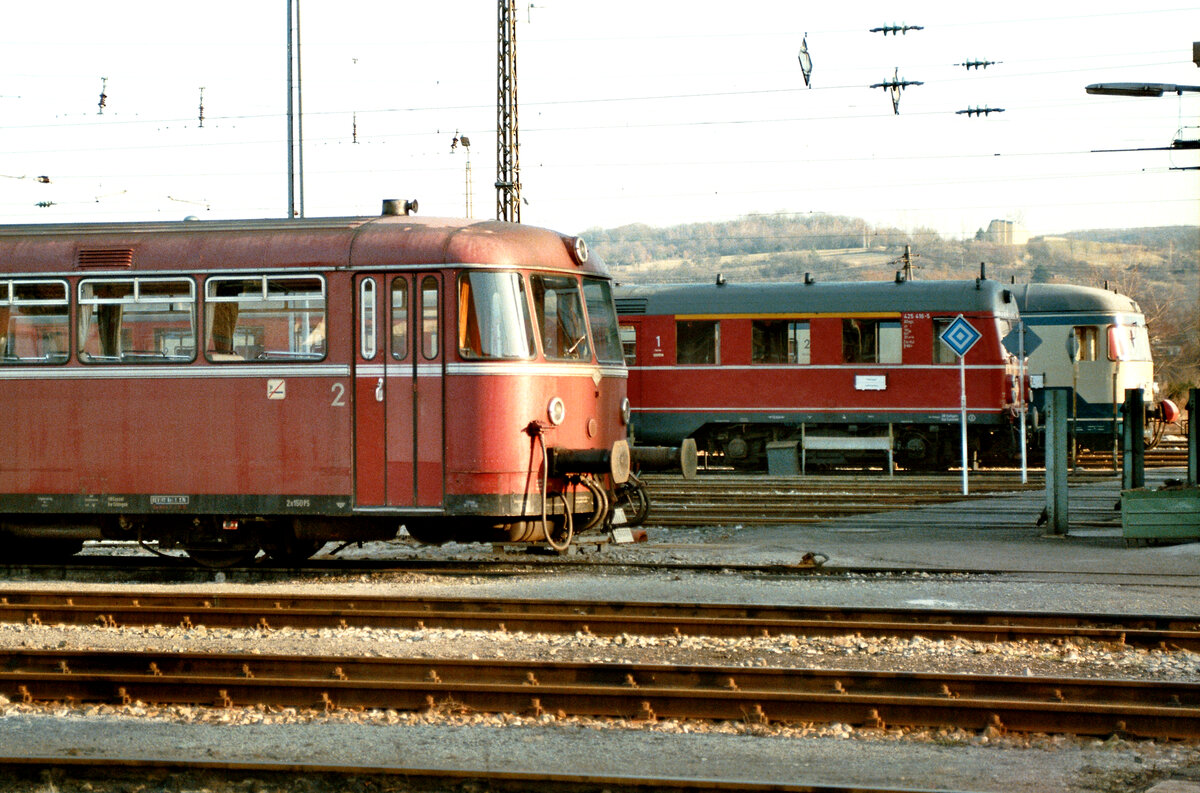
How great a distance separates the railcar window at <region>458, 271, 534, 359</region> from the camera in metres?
11.6

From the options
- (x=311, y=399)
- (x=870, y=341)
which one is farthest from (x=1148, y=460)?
(x=311, y=399)

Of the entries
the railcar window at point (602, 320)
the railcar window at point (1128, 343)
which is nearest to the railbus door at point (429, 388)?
the railcar window at point (602, 320)

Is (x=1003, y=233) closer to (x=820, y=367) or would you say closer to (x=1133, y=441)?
(x=820, y=367)

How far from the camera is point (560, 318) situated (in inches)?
482

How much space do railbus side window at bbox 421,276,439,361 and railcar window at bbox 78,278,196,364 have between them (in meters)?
2.25

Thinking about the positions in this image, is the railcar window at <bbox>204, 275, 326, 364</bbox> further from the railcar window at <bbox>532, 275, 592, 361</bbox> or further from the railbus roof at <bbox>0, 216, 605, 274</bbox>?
the railcar window at <bbox>532, 275, 592, 361</bbox>

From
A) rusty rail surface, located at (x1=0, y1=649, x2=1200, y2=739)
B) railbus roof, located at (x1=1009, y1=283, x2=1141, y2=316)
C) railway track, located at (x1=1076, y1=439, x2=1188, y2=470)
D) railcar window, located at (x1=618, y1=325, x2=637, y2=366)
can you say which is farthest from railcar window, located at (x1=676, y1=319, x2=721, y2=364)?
rusty rail surface, located at (x1=0, y1=649, x2=1200, y2=739)

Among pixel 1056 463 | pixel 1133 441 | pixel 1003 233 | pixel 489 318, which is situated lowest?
pixel 1056 463

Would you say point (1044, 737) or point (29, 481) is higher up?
point (29, 481)

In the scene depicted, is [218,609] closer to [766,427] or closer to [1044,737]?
[1044,737]

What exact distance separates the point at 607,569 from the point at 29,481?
5.71 meters

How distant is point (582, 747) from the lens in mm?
6637

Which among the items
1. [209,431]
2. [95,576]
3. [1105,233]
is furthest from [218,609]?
[1105,233]

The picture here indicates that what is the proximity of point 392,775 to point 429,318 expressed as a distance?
6.18m
